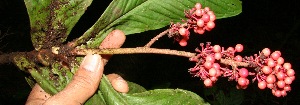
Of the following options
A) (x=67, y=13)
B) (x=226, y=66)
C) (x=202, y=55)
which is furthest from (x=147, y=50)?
(x=67, y=13)

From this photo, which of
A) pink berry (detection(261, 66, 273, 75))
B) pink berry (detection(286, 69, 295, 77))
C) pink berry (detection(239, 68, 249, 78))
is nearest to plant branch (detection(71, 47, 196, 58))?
pink berry (detection(239, 68, 249, 78))

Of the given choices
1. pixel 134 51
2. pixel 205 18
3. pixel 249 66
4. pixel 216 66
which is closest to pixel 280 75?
pixel 249 66

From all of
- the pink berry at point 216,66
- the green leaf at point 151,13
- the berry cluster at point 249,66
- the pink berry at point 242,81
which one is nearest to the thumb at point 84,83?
the green leaf at point 151,13

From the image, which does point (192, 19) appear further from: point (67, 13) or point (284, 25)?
point (284, 25)

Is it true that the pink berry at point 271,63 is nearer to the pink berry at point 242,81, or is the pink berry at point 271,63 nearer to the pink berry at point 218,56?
the pink berry at point 242,81

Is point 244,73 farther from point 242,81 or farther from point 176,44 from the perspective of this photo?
point 176,44

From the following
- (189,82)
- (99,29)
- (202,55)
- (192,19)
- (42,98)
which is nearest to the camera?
(202,55)

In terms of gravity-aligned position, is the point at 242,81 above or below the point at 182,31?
below
